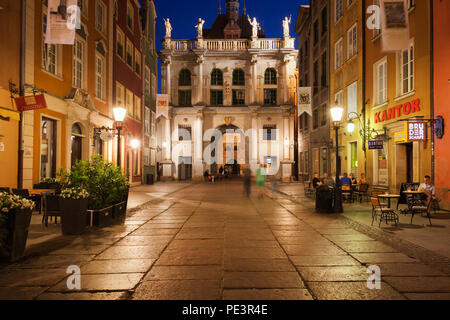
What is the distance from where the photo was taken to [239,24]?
158ft

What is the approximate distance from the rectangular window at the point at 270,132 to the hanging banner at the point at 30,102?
31327 millimetres

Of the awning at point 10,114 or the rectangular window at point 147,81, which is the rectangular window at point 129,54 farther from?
the awning at point 10,114

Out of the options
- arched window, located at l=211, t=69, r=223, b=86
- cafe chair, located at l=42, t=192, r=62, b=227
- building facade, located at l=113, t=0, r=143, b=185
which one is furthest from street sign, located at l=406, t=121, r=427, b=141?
arched window, located at l=211, t=69, r=223, b=86

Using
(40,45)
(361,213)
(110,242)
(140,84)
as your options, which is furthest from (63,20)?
(140,84)

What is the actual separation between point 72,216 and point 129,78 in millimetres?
18931

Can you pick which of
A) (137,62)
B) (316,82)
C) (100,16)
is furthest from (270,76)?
(100,16)

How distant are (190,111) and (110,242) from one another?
1370 inches

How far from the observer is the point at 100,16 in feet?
65.0

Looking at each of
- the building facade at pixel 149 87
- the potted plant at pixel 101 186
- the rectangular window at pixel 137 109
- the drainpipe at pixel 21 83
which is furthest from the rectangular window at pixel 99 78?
the potted plant at pixel 101 186

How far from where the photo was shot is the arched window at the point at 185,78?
4206cm

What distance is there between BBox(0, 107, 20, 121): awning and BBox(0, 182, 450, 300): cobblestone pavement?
5775mm

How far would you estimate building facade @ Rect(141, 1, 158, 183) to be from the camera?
2947 cm
